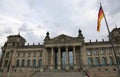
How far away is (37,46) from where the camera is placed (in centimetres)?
6191

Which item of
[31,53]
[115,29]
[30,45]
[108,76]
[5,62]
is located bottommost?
[108,76]

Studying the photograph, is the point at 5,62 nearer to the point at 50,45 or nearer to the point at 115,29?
the point at 50,45

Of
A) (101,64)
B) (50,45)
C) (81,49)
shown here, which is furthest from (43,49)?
(101,64)

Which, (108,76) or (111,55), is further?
(111,55)

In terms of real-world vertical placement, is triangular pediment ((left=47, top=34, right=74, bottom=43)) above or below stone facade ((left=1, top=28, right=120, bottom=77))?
above

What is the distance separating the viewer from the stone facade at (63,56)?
172 ft

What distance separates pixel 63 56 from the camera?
58.8m

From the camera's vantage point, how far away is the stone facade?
52.3 meters

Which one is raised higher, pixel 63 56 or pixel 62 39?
pixel 62 39

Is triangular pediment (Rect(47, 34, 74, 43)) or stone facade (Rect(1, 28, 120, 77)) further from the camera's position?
triangular pediment (Rect(47, 34, 74, 43))

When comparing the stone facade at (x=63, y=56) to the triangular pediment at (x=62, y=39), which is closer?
the stone facade at (x=63, y=56)

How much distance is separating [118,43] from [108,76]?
23.4 m

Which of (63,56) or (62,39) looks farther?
(63,56)

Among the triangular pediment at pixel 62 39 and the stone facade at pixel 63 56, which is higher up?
the triangular pediment at pixel 62 39
